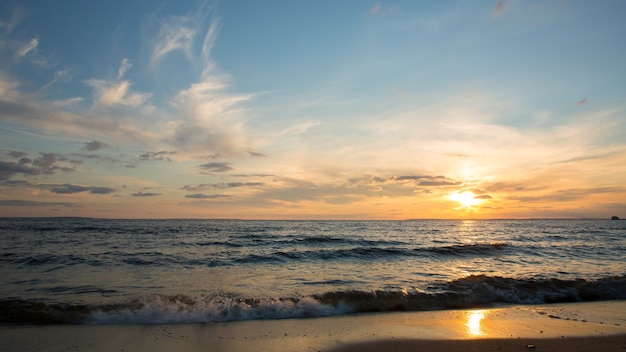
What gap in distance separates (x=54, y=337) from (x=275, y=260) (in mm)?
12922

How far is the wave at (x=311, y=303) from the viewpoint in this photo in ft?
29.3

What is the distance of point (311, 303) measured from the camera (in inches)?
394

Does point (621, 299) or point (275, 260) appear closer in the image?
point (621, 299)

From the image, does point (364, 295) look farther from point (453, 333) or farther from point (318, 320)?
point (453, 333)

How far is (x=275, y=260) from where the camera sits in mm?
19812

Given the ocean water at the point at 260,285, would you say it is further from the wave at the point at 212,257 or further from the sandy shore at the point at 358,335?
the sandy shore at the point at 358,335

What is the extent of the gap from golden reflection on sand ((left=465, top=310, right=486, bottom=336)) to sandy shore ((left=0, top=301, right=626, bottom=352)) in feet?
0.07

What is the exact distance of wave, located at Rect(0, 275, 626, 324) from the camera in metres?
8.94

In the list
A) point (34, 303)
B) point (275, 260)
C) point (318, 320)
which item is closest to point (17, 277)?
point (34, 303)

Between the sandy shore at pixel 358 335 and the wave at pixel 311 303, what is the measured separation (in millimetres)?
569

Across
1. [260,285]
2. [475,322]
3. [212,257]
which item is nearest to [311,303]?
[260,285]

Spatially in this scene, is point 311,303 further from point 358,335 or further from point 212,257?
point 212,257

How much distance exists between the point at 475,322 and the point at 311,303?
4.39 m

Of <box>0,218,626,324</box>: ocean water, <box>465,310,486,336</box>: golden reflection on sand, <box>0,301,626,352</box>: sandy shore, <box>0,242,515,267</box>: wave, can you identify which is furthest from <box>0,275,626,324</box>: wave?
<box>0,242,515,267</box>: wave
